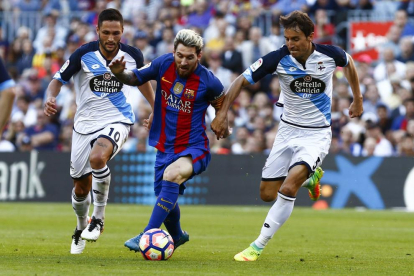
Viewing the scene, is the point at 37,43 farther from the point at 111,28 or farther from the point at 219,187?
the point at 111,28

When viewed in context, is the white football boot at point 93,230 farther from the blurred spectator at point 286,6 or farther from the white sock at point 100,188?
the blurred spectator at point 286,6

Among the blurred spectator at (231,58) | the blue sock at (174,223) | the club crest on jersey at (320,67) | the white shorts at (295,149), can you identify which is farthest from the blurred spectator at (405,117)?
the blue sock at (174,223)

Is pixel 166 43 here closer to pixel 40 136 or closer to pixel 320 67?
pixel 40 136

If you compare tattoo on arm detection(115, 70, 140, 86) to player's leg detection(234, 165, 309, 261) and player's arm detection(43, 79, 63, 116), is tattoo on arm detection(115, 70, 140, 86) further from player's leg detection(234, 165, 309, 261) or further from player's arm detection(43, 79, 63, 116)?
player's leg detection(234, 165, 309, 261)

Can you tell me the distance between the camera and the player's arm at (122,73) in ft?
28.8

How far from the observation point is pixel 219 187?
1967 centimetres

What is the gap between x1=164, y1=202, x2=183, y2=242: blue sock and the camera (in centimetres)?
957

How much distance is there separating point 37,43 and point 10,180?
6843 mm

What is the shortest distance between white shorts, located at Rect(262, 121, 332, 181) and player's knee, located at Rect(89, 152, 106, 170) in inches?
78.9

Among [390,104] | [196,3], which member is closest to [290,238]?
[390,104]

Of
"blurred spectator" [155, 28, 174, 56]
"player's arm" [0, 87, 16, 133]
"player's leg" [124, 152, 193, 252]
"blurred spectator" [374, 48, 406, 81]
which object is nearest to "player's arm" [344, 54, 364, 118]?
"player's leg" [124, 152, 193, 252]

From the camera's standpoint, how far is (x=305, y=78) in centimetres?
973

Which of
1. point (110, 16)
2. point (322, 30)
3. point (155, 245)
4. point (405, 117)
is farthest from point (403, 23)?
point (155, 245)

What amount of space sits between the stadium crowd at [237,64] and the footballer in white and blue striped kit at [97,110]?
379 inches
